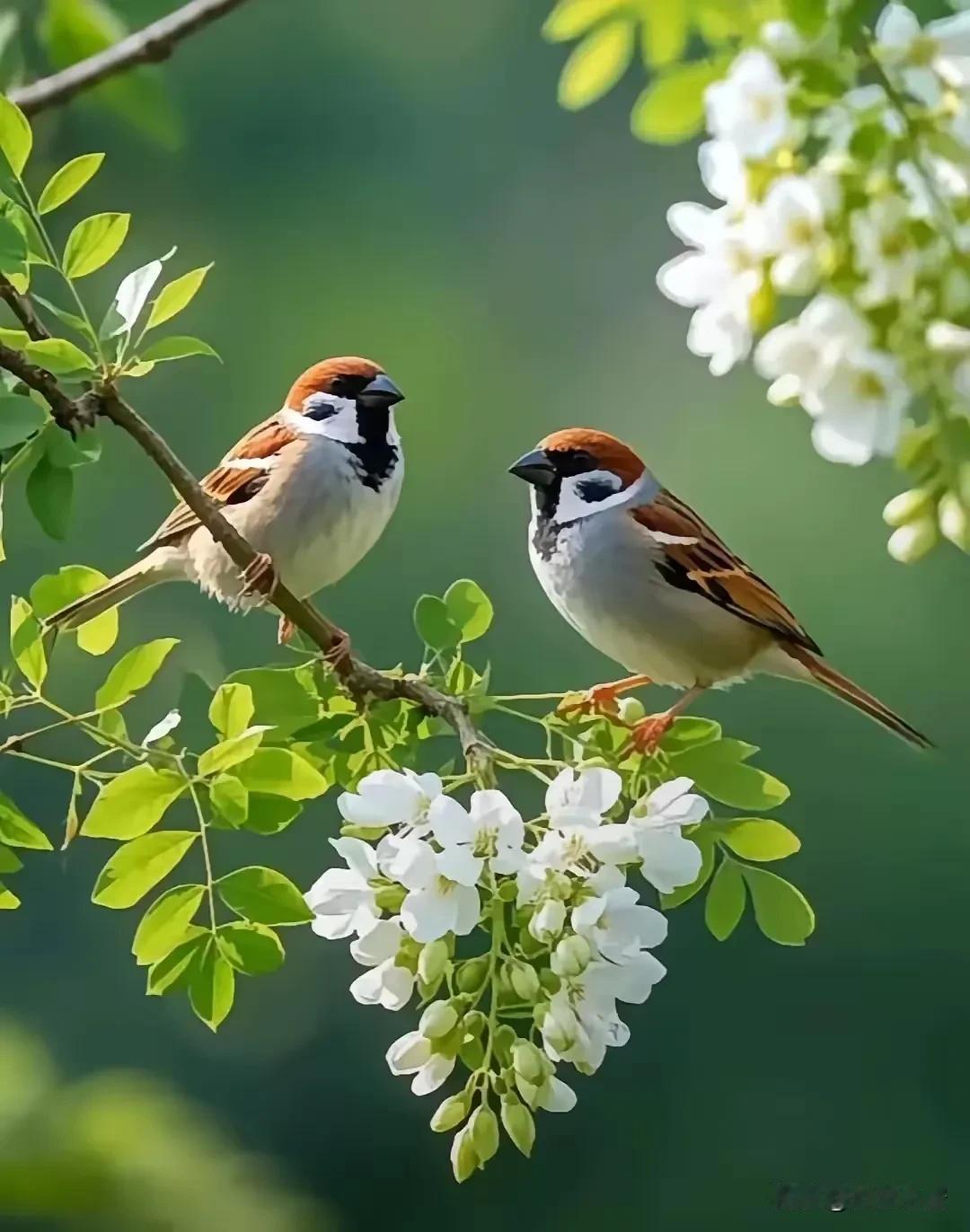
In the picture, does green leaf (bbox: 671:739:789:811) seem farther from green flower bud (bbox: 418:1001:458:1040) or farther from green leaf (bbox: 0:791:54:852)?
green leaf (bbox: 0:791:54:852)

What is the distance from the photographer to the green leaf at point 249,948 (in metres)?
0.77

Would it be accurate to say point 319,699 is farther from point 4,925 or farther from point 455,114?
point 455,114

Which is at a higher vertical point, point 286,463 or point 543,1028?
point 286,463

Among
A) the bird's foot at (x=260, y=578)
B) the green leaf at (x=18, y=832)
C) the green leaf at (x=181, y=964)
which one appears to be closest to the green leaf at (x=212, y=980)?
the green leaf at (x=181, y=964)

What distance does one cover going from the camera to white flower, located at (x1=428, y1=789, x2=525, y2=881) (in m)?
0.69

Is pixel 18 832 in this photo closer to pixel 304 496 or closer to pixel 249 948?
pixel 249 948

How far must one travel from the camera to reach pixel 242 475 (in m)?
1.00

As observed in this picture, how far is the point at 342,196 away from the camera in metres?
1.46

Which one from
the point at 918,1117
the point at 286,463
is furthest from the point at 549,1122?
the point at 286,463

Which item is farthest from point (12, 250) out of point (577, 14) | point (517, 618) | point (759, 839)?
point (517, 618)

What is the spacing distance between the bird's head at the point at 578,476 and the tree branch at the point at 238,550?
0.62 feet

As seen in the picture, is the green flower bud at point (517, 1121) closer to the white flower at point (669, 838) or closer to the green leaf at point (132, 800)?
the white flower at point (669, 838)

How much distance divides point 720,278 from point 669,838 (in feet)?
1.06

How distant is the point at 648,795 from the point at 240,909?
220 mm
